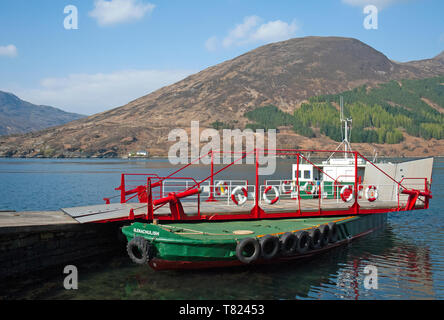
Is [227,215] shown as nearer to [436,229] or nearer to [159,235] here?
[159,235]

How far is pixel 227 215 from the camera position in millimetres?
18141

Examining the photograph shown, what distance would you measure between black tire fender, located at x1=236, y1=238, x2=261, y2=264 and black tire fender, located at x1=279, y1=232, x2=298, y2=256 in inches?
52.1

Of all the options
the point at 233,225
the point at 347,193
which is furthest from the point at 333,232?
the point at 233,225

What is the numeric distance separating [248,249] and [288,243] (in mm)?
2066

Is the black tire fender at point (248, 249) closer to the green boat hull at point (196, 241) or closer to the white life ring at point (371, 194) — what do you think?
the green boat hull at point (196, 241)

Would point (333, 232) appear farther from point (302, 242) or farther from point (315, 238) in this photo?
point (302, 242)

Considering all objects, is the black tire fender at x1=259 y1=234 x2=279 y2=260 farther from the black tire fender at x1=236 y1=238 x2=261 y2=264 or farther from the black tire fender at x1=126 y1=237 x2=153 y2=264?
the black tire fender at x1=126 y1=237 x2=153 y2=264

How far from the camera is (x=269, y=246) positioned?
52.2ft

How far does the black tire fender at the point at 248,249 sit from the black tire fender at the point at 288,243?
132 cm

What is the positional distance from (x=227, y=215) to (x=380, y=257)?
795 cm

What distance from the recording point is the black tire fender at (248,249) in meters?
15.2

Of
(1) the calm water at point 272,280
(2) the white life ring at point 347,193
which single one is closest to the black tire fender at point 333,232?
(1) the calm water at point 272,280

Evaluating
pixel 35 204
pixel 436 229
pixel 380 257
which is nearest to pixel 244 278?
pixel 380 257
